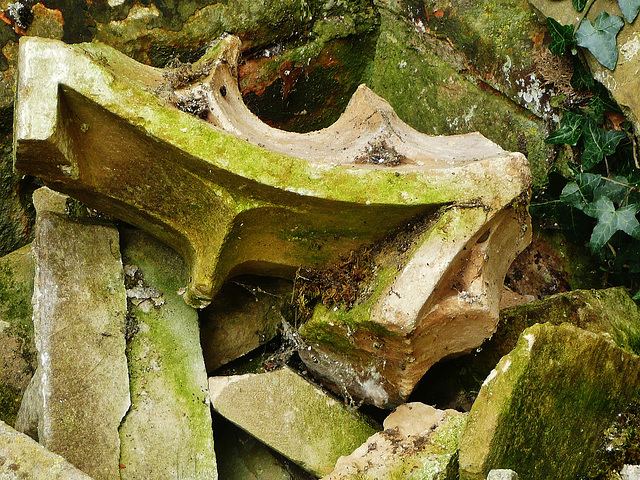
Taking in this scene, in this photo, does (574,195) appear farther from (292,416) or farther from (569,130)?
(292,416)

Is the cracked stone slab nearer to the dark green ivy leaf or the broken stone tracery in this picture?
the broken stone tracery

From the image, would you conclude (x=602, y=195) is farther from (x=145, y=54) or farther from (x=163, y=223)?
→ (x=145, y=54)

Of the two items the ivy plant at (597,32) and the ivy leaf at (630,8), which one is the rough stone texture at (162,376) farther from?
the ivy leaf at (630,8)

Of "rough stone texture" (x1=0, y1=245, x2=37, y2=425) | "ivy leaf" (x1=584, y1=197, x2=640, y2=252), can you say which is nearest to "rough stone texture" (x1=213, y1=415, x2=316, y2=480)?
"rough stone texture" (x1=0, y1=245, x2=37, y2=425)

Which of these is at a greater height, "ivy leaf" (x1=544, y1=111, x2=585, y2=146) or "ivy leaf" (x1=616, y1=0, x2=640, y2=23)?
"ivy leaf" (x1=616, y1=0, x2=640, y2=23)

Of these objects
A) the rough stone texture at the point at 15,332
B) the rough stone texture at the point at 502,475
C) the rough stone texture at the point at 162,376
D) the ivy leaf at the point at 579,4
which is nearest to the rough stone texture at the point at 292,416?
the rough stone texture at the point at 162,376

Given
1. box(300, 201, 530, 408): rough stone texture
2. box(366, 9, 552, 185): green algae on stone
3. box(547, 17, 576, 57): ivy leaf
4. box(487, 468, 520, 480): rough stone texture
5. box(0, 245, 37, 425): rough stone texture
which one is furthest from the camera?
box(366, 9, 552, 185): green algae on stone
